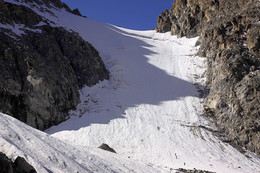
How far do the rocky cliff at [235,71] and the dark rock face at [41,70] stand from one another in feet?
50.3

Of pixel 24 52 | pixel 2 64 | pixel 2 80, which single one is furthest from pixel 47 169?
pixel 24 52

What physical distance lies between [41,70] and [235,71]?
21.7 metres

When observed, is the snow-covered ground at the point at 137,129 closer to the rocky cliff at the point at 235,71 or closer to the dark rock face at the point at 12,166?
the dark rock face at the point at 12,166

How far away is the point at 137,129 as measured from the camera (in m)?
24.4

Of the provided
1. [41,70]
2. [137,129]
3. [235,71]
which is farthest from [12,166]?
[235,71]

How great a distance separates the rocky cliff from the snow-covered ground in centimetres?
174

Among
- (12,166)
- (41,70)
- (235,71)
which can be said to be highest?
(235,71)

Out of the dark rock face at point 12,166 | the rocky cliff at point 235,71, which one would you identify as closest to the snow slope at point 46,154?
the dark rock face at point 12,166

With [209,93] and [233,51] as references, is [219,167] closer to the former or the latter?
[209,93]

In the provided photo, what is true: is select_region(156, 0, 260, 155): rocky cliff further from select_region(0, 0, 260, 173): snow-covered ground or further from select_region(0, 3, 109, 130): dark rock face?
select_region(0, 3, 109, 130): dark rock face

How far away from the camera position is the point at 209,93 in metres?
29.8

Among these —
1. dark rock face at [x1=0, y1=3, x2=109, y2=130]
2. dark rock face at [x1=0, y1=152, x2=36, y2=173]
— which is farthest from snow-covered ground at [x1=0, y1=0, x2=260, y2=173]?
dark rock face at [x1=0, y1=3, x2=109, y2=130]

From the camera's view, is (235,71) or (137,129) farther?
(235,71)

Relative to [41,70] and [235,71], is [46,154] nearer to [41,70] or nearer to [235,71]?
[41,70]
